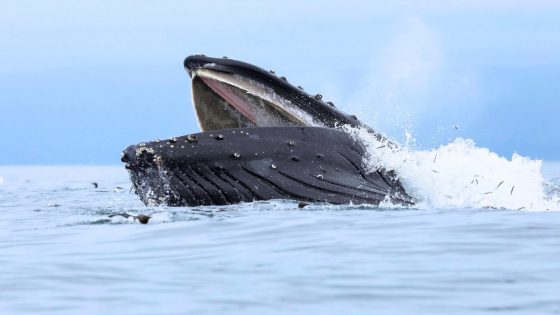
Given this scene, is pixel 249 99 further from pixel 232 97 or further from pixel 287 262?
pixel 287 262

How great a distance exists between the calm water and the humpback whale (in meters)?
0.23

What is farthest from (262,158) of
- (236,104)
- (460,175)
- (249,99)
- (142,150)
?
(460,175)

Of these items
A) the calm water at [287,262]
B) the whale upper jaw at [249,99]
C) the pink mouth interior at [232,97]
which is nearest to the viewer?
the calm water at [287,262]

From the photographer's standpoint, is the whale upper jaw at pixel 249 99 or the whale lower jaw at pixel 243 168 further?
the whale upper jaw at pixel 249 99

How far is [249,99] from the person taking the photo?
10.7m

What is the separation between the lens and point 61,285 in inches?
255

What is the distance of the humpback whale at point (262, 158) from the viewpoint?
32.8 feet

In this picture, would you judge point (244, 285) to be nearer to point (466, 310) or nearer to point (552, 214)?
point (466, 310)

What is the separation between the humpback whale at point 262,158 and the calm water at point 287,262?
232 millimetres

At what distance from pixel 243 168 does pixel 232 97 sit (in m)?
1.10

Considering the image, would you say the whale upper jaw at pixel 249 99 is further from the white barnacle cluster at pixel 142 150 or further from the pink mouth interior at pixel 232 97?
the white barnacle cluster at pixel 142 150

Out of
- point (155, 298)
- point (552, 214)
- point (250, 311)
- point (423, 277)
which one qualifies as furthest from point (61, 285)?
point (552, 214)

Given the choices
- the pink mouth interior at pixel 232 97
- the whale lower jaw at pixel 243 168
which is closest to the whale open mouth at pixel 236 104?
the pink mouth interior at pixel 232 97

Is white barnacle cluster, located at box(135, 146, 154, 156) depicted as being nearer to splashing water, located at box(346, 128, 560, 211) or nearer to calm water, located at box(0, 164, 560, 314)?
calm water, located at box(0, 164, 560, 314)
